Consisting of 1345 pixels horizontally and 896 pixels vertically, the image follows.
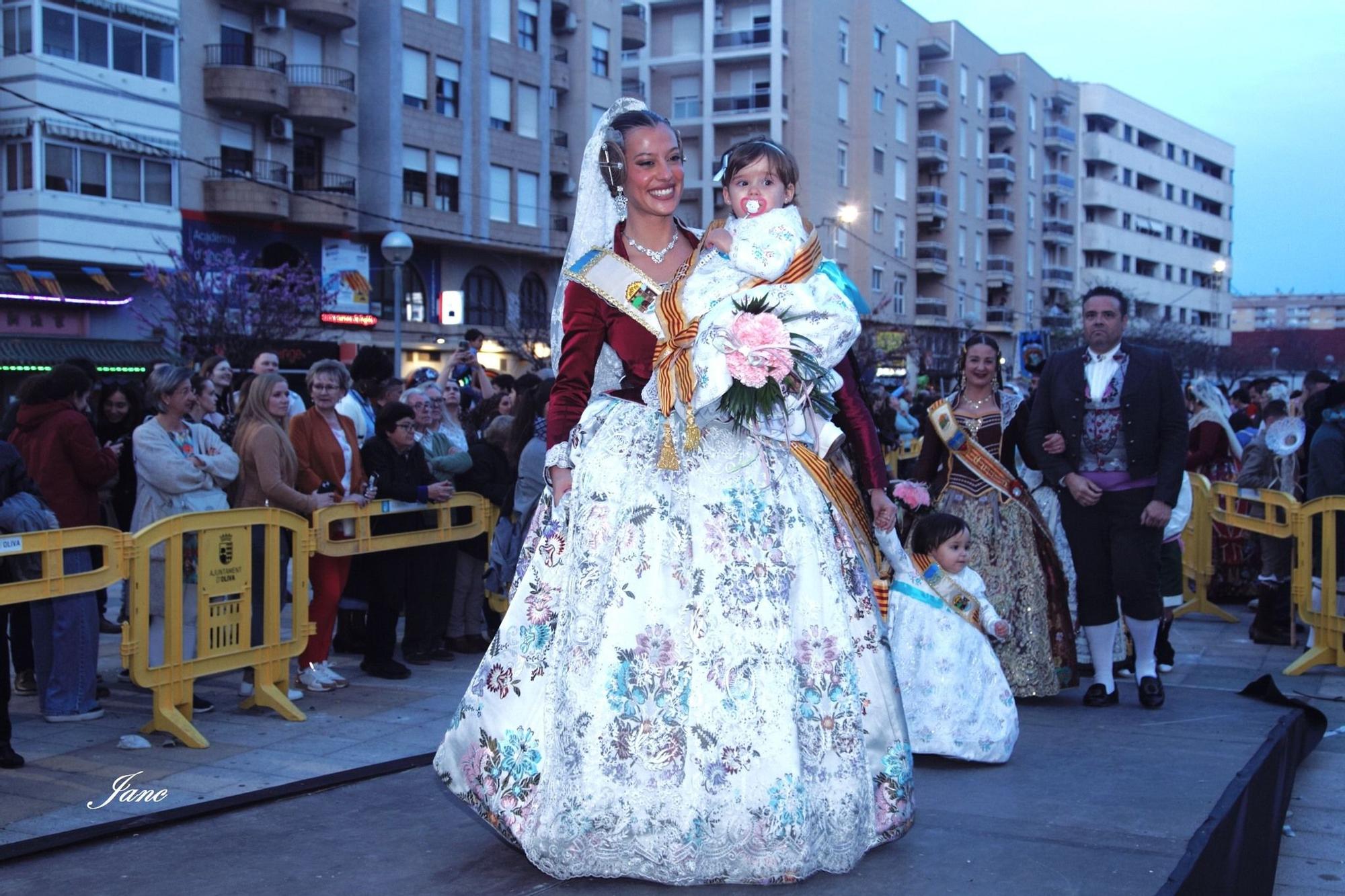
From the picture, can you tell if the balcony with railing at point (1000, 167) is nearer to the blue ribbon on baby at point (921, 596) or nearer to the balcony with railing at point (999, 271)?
the balcony with railing at point (999, 271)

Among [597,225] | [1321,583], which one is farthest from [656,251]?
[1321,583]

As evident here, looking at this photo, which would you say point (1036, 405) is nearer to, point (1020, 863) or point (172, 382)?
point (1020, 863)

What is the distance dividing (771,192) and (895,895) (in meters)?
1.93

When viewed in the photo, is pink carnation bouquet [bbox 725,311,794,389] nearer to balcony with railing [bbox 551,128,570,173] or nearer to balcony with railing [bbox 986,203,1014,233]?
balcony with railing [bbox 551,128,570,173]

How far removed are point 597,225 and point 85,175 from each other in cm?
2529

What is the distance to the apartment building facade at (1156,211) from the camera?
70.0m

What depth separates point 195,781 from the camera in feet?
17.1

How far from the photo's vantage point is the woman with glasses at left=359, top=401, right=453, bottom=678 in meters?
7.48

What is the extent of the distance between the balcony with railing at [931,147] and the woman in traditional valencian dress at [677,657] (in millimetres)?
53800

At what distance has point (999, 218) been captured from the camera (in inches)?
2420

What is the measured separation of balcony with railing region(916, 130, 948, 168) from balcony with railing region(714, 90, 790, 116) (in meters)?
9.49

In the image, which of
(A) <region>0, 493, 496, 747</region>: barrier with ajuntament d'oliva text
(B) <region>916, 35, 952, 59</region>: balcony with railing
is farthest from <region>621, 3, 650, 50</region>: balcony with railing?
(A) <region>0, 493, 496, 747</region>: barrier with ajuntament d'oliva text

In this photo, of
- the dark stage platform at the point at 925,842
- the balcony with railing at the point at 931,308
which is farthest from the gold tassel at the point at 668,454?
the balcony with railing at the point at 931,308

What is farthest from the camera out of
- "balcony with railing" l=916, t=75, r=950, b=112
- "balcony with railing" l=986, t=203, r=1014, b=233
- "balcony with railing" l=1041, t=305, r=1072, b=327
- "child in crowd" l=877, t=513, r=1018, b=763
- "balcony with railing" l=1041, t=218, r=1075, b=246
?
"balcony with railing" l=1041, t=218, r=1075, b=246
